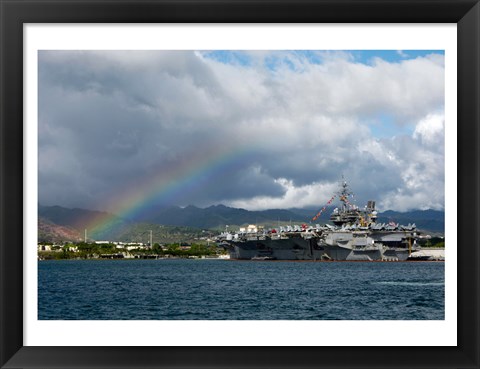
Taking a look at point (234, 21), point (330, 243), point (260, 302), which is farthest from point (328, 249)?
point (234, 21)

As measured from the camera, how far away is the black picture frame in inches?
128

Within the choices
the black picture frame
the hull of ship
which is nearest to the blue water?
the black picture frame

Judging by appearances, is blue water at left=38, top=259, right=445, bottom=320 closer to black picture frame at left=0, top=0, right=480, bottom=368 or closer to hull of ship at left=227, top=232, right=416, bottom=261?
black picture frame at left=0, top=0, right=480, bottom=368

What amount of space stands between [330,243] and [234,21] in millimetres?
30545

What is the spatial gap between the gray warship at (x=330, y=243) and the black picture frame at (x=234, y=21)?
30.3 metres

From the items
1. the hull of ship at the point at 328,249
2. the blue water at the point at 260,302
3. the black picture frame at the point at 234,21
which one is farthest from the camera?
the hull of ship at the point at 328,249

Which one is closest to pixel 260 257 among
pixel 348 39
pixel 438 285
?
pixel 438 285

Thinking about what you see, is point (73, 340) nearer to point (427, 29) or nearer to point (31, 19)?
point (31, 19)

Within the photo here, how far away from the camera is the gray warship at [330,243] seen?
33781 millimetres

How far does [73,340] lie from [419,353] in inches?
73.8

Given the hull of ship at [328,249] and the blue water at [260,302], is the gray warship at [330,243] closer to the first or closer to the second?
the hull of ship at [328,249]

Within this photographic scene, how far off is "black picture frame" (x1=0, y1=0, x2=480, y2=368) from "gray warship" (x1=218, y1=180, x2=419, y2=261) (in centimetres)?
3026

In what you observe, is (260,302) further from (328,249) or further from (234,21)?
(328,249)

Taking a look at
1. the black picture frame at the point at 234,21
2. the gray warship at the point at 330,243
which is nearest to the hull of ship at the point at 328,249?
the gray warship at the point at 330,243
